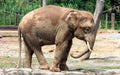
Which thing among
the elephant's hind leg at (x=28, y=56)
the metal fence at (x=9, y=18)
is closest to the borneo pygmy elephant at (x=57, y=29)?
the elephant's hind leg at (x=28, y=56)

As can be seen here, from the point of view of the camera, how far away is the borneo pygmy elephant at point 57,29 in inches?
342

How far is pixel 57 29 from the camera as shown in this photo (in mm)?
8789

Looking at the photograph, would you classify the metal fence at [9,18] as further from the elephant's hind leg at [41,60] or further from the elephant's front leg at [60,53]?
the elephant's front leg at [60,53]

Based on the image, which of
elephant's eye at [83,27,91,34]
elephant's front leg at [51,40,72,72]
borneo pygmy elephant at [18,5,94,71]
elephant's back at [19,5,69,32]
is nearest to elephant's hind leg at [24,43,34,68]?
borneo pygmy elephant at [18,5,94,71]

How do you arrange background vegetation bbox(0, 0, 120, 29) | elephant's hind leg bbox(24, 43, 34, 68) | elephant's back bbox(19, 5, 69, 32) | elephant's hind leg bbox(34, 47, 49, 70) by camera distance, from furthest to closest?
background vegetation bbox(0, 0, 120, 29), elephant's hind leg bbox(24, 43, 34, 68), elephant's hind leg bbox(34, 47, 49, 70), elephant's back bbox(19, 5, 69, 32)

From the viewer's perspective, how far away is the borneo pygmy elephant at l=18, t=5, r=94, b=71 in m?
8.70

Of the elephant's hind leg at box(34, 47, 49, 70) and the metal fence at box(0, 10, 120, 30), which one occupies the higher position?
the elephant's hind leg at box(34, 47, 49, 70)

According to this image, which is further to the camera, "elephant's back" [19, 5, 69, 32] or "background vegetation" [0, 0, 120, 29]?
"background vegetation" [0, 0, 120, 29]

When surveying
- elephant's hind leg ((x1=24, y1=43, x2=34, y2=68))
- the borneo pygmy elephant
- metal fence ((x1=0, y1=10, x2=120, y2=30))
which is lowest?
metal fence ((x1=0, y1=10, x2=120, y2=30))

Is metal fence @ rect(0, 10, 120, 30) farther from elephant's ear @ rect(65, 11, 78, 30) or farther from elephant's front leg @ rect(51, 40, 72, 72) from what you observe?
elephant's ear @ rect(65, 11, 78, 30)

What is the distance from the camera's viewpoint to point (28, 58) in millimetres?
9516

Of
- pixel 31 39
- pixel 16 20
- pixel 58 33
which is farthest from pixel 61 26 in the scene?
pixel 16 20

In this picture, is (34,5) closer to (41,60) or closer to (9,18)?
(9,18)

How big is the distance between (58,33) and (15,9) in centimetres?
3214
